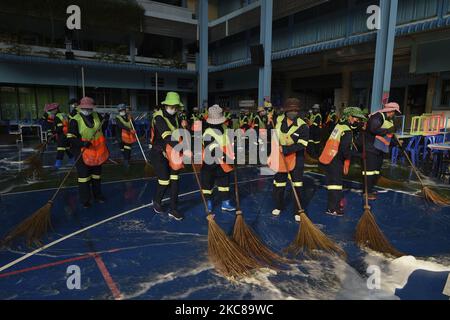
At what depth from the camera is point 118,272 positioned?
11.0 ft

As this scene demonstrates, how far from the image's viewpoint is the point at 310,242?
3.89 m

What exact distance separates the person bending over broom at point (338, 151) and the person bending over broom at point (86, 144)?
3690 mm

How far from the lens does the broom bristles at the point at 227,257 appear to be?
332 centimetres

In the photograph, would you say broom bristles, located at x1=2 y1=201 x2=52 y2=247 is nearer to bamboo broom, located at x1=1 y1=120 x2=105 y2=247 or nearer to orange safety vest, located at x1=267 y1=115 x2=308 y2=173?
bamboo broom, located at x1=1 y1=120 x2=105 y2=247

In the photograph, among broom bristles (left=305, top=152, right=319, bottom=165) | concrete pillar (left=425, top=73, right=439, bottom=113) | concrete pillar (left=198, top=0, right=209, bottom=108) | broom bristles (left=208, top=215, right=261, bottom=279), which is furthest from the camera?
concrete pillar (left=198, top=0, right=209, bottom=108)

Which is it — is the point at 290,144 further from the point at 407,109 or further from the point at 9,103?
the point at 9,103

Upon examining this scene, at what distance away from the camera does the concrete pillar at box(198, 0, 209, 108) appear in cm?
1856

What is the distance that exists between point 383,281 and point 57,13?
18899 millimetres

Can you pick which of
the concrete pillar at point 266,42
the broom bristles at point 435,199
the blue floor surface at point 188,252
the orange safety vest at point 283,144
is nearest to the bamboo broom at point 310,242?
the blue floor surface at point 188,252

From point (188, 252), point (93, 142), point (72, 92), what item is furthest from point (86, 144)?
point (72, 92)

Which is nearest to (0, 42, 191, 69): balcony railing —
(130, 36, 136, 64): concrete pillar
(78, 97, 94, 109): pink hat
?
(130, 36, 136, 64): concrete pillar

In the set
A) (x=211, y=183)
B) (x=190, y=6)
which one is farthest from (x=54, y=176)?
(x=190, y=6)

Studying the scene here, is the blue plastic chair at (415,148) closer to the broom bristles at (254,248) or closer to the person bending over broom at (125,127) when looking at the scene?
the broom bristles at (254,248)
